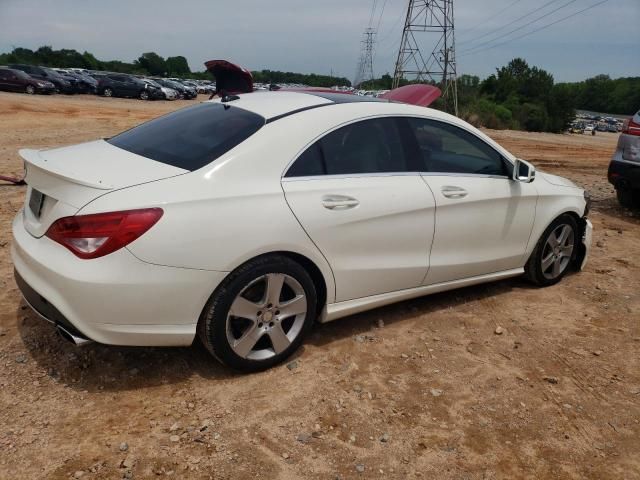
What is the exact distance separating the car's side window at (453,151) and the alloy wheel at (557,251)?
92cm

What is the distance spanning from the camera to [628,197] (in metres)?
8.33

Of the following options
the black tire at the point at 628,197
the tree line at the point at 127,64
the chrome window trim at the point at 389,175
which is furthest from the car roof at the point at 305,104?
the tree line at the point at 127,64

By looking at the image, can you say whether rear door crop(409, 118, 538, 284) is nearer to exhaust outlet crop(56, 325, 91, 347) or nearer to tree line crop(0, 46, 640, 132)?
exhaust outlet crop(56, 325, 91, 347)

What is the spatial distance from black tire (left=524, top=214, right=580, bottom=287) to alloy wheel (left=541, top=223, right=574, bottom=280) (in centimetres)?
2

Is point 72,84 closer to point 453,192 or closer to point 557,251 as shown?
point 557,251

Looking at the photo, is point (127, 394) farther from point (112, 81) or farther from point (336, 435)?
point (112, 81)

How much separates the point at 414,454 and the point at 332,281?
1.14 meters

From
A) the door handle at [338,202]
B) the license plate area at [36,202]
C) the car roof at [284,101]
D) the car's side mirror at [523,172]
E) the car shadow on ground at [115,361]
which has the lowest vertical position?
the car shadow on ground at [115,361]

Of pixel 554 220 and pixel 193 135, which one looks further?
pixel 554 220

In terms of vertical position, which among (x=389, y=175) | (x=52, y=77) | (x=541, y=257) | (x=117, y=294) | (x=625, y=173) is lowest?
(x=541, y=257)

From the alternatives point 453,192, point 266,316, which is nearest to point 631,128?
point 453,192

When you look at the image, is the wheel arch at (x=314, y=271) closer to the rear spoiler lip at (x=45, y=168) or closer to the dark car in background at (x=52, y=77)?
→ the rear spoiler lip at (x=45, y=168)

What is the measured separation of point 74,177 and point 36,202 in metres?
0.40

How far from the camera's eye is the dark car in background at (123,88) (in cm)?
3634
